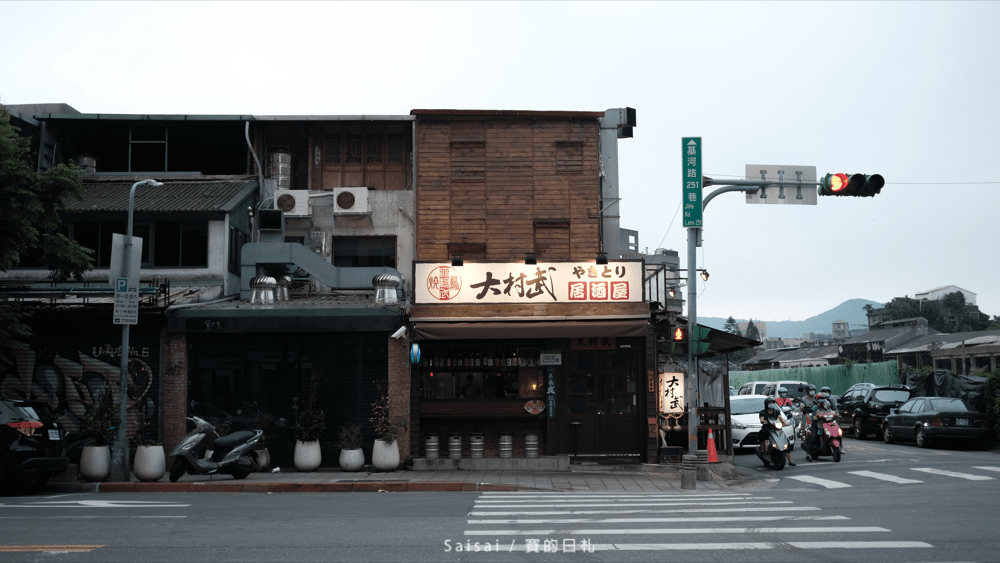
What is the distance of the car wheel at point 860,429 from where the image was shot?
29.3 meters

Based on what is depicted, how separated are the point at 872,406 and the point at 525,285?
16402 mm

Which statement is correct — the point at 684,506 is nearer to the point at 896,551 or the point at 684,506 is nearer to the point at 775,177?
the point at 896,551

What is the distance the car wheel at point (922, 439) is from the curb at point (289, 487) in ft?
49.2

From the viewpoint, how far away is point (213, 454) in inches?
662

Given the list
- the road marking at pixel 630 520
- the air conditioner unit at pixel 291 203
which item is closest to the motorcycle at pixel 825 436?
the road marking at pixel 630 520

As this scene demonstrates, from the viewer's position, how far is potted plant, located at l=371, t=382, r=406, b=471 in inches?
730

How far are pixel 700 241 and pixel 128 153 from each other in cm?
1800

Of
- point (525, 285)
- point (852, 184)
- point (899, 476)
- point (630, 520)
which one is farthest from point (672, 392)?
point (630, 520)

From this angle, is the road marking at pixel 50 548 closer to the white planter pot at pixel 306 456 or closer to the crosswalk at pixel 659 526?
the crosswalk at pixel 659 526

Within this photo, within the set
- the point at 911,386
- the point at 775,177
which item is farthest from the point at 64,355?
the point at 911,386

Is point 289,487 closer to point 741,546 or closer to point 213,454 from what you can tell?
point 213,454

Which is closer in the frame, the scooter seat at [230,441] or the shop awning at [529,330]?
the scooter seat at [230,441]

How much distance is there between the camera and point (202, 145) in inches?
1014

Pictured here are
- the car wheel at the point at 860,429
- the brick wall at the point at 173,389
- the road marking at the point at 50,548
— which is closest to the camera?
the road marking at the point at 50,548
